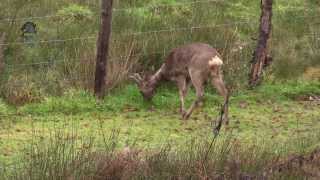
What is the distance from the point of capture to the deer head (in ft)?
41.2

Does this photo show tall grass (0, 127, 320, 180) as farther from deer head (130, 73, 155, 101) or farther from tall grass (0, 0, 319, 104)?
tall grass (0, 0, 319, 104)

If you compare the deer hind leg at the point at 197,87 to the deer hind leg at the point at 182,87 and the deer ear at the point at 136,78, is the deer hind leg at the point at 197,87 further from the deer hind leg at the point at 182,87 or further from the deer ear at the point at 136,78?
the deer ear at the point at 136,78

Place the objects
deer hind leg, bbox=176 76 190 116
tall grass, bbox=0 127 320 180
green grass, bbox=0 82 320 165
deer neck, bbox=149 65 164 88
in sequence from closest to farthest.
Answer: tall grass, bbox=0 127 320 180, green grass, bbox=0 82 320 165, deer hind leg, bbox=176 76 190 116, deer neck, bbox=149 65 164 88

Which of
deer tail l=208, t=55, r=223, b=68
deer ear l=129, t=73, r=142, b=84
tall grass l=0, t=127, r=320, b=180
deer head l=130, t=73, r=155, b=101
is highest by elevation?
deer tail l=208, t=55, r=223, b=68

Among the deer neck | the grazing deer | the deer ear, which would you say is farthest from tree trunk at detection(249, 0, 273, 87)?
the deer ear

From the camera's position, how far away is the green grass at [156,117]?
10.3m

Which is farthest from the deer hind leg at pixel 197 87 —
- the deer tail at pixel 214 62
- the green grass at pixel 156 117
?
the deer tail at pixel 214 62

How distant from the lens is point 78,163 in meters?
6.93

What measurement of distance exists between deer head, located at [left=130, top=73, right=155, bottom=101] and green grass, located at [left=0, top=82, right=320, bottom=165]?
5.0 inches

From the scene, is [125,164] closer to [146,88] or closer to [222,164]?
[222,164]

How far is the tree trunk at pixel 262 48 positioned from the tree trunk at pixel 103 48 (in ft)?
9.58

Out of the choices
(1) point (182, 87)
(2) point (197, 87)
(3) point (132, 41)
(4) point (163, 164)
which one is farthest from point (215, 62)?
(4) point (163, 164)

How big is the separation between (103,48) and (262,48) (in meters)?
3.10

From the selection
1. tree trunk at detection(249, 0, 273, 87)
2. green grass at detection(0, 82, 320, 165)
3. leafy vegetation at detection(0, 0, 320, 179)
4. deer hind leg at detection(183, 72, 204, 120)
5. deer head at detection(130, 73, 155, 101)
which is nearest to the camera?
leafy vegetation at detection(0, 0, 320, 179)
